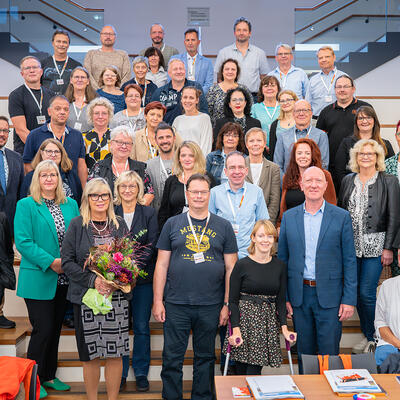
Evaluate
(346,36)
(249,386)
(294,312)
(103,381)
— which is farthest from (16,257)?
(346,36)

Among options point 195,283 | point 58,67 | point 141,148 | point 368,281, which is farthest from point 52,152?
point 368,281

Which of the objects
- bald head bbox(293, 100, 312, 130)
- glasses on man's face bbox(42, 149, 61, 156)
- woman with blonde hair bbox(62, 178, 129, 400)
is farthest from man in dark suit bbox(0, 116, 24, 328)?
bald head bbox(293, 100, 312, 130)

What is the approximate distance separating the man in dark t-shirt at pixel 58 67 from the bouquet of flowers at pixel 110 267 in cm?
338

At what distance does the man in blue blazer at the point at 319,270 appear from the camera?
3912mm

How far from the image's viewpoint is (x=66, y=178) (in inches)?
190

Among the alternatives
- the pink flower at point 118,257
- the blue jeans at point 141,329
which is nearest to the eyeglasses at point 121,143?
the blue jeans at point 141,329

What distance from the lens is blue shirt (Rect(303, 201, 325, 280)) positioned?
13.0 ft

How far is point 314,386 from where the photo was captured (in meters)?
2.97

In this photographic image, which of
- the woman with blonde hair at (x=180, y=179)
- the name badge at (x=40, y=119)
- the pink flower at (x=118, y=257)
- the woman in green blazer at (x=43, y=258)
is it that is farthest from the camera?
the name badge at (x=40, y=119)

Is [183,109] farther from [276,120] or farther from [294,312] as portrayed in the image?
[294,312]

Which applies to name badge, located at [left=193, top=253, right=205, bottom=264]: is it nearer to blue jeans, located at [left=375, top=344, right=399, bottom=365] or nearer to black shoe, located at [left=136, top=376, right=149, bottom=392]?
black shoe, located at [left=136, top=376, right=149, bottom=392]

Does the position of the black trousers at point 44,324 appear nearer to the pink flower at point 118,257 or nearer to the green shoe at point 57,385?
the green shoe at point 57,385

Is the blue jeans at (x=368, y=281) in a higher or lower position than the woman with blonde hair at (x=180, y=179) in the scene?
lower

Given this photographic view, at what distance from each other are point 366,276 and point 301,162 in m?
1.03
